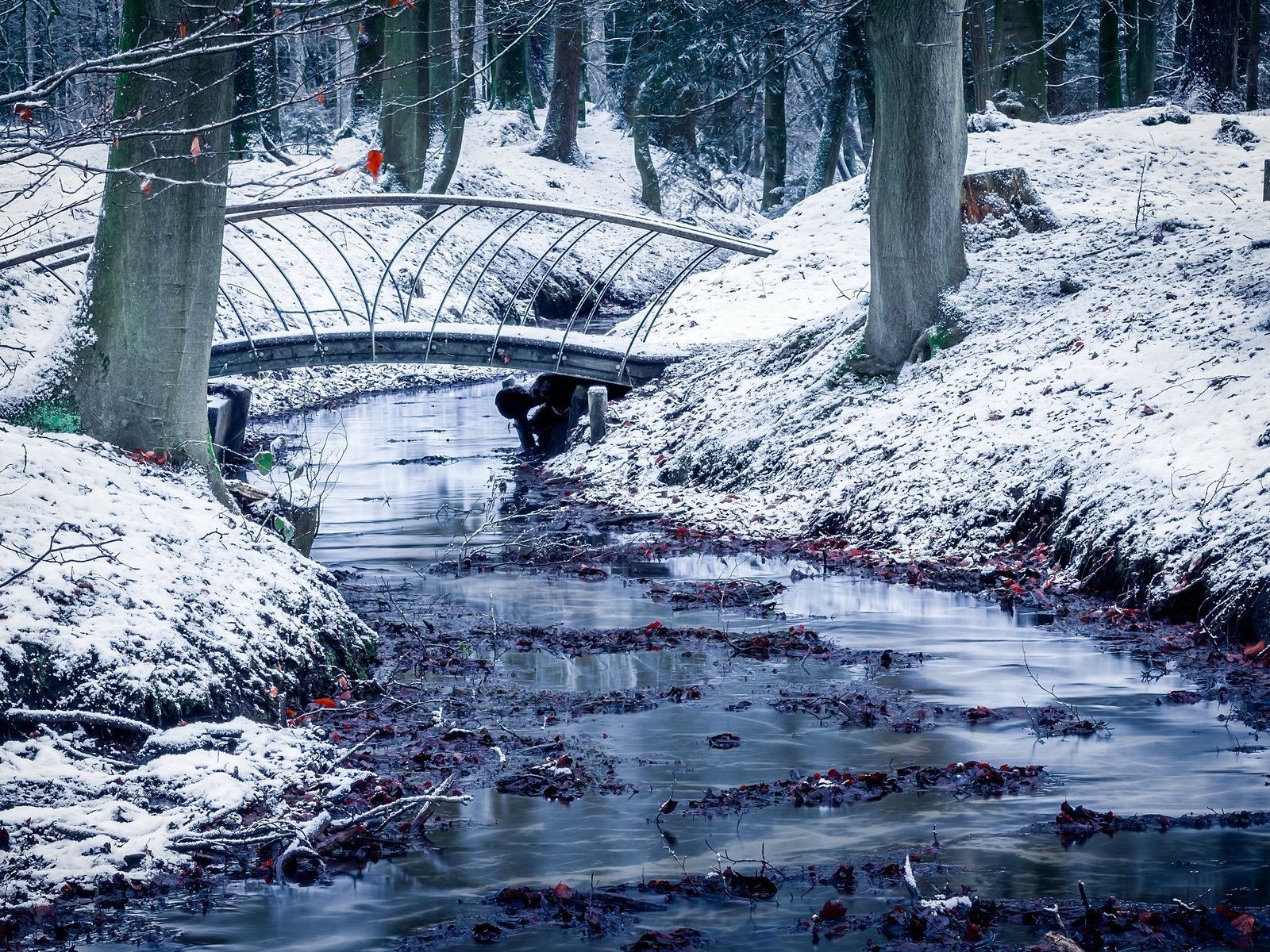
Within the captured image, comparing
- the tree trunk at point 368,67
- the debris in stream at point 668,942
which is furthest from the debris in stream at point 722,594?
the tree trunk at point 368,67

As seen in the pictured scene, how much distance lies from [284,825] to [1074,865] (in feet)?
9.50

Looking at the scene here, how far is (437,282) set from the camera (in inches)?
1096

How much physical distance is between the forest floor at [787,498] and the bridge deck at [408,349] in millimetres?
1210

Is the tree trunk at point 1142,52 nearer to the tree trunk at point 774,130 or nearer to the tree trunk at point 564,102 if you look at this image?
the tree trunk at point 774,130

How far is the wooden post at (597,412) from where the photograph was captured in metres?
15.6

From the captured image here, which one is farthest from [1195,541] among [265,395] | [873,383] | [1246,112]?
[1246,112]

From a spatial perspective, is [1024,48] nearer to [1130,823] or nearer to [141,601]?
[1130,823]

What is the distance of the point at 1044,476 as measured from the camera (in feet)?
→ 32.2

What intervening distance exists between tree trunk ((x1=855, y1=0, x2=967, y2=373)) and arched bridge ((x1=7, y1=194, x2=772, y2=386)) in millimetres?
3019

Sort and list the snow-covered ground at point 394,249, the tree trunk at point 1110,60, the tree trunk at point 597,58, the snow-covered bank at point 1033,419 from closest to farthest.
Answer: the snow-covered bank at point 1033,419 → the snow-covered ground at point 394,249 → the tree trunk at point 1110,60 → the tree trunk at point 597,58

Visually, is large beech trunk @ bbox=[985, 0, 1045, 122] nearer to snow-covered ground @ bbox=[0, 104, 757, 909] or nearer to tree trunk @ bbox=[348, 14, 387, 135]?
tree trunk @ bbox=[348, 14, 387, 135]

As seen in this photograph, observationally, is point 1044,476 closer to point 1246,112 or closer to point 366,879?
point 366,879

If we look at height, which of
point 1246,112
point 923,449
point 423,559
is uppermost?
point 1246,112

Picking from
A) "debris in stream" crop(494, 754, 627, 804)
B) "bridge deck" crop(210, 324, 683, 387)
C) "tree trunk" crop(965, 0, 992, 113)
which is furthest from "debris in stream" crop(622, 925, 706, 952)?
"tree trunk" crop(965, 0, 992, 113)
